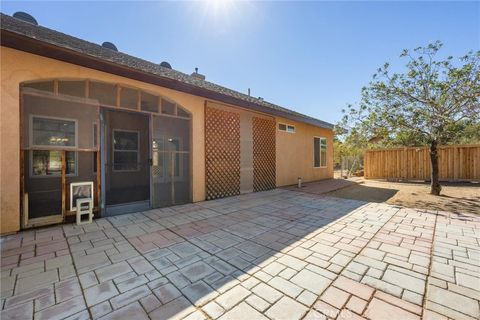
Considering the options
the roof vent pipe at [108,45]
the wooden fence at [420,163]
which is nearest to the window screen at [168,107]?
the roof vent pipe at [108,45]

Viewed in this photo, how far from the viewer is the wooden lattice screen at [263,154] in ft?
24.6

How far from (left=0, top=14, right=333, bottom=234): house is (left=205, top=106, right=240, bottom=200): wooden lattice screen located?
33mm

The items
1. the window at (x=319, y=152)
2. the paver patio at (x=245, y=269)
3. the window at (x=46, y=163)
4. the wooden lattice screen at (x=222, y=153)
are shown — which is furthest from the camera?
the window at (x=319, y=152)

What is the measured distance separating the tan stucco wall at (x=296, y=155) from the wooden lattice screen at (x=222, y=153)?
7.85 ft

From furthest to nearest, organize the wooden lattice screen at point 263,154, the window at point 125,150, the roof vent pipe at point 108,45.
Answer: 1. the roof vent pipe at point 108,45
2. the wooden lattice screen at point 263,154
3. the window at point 125,150

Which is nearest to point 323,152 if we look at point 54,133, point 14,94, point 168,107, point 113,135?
point 168,107

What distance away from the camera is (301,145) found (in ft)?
31.8

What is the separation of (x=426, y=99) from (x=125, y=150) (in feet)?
33.7

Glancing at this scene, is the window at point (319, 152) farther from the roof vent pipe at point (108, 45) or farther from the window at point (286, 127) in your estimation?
the roof vent pipe at point (108, 45)

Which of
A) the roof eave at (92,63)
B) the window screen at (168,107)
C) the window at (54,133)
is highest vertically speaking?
the roof eave at (92,63)

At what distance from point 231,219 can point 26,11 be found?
392 inches

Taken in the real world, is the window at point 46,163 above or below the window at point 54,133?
below

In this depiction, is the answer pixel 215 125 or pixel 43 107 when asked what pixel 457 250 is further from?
pixel 43 107

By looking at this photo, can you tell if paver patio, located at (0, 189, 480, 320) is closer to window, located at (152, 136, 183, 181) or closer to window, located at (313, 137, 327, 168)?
window, located at (152, 136, 183, 181)
